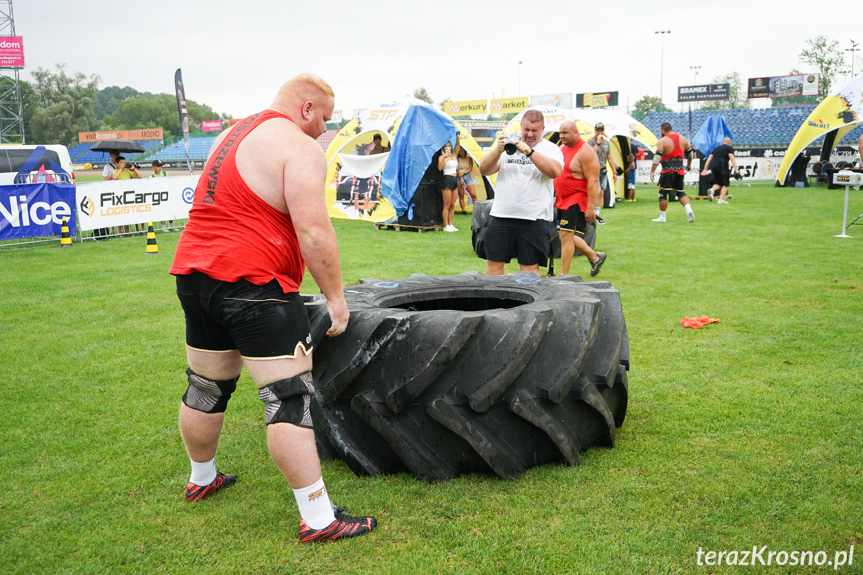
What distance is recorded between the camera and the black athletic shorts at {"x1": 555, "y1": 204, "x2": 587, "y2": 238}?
24.5 feet

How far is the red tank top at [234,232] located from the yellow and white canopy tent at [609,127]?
50.1 feet

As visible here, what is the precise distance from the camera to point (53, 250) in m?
11.4

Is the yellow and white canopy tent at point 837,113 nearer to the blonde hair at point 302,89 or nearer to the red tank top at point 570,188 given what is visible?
the red tank top at point 570,188

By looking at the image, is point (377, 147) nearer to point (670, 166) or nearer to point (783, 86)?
point (670, 166)

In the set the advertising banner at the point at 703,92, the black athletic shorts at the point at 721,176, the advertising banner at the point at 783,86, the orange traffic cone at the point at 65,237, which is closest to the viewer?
the orange traffic cone at the point at 65,237

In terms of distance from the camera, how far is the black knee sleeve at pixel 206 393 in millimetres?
2844

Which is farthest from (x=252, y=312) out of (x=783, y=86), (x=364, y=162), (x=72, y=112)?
(x=72, y=112)

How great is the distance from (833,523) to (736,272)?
5983 millimetres

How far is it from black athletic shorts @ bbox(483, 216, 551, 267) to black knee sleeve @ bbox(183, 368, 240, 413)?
3.27 metres

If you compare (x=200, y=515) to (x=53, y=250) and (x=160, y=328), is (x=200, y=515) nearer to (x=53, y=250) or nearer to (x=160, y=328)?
(x=160, y=328)

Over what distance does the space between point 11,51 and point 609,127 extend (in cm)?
4703

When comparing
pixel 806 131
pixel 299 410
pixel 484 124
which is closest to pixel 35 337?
pixel 299 410

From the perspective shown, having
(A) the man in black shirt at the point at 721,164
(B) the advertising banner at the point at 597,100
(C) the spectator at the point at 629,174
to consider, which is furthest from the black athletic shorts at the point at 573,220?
(B) the advertising banner at the point at 597,100

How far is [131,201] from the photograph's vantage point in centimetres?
1298
